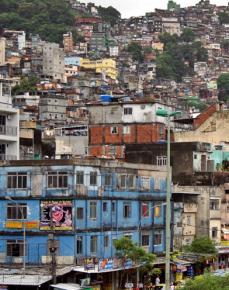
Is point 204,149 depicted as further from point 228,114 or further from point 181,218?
point 228,114

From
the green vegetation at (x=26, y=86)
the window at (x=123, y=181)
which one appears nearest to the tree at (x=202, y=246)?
the window at (x=123, y=181)

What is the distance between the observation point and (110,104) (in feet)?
236

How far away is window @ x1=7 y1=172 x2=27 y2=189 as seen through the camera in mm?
46406

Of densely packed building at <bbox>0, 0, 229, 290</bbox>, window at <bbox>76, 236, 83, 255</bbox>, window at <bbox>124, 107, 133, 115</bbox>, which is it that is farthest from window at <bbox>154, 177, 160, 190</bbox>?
window at <bbox>124, 107, 133, 115</bbox>

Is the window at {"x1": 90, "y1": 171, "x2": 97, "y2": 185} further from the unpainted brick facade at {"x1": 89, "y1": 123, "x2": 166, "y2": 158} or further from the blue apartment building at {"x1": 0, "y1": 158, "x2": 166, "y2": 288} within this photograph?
the unpainted brick facade at {"x1": 89, "y1": 123, "x2": 166, "y2": 158}

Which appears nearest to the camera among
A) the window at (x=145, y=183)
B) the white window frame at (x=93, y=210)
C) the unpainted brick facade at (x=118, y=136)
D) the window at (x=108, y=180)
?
the white window frame at (x=93, y=210)

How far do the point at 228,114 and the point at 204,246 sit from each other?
25.0m

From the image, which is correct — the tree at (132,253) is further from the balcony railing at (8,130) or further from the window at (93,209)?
the balcony railing at (8,130)

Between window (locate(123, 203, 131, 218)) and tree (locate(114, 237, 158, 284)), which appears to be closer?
tree (locate(114, 237, 158, 284))

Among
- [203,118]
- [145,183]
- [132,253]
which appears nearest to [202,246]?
[145,183]

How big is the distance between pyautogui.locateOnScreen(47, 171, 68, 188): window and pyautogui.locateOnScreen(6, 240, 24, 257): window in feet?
9.90

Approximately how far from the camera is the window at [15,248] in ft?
151

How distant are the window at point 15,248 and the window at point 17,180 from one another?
8.39 ft

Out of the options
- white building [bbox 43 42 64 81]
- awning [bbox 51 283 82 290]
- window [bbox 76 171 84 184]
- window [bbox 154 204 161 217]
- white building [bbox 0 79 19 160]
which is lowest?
awning [bbox 51 283 82 290]
